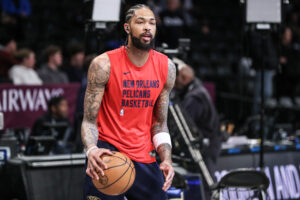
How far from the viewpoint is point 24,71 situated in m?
9.40

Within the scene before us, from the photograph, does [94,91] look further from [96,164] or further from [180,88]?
[180,88]

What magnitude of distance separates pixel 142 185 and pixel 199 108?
303cm

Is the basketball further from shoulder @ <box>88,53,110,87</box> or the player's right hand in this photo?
shoulder @ <box>88,53,110,87</box>

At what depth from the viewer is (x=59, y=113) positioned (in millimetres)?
8094

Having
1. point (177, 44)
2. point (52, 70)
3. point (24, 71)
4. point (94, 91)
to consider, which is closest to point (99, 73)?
point (94, 91)

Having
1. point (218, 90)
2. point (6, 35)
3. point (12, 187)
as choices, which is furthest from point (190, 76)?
point (218, 90)

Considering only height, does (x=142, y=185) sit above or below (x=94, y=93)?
below

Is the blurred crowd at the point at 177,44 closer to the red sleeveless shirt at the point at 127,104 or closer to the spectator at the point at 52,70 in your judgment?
the spectator at the point at 52,70

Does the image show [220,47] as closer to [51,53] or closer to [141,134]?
[51,53]

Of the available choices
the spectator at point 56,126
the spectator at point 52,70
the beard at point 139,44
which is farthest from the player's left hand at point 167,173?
the spectator at point 52,70

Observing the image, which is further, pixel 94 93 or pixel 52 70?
pixel 52 70

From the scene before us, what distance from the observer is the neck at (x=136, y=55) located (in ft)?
13.1

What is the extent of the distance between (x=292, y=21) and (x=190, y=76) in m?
8.64

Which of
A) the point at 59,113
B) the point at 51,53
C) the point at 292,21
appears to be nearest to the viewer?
the point at 59,113
